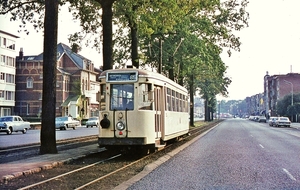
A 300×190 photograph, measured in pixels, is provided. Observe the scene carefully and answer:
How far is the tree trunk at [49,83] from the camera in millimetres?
17656

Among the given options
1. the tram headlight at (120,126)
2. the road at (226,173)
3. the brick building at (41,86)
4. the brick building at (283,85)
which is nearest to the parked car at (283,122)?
the brick building at (41,86)

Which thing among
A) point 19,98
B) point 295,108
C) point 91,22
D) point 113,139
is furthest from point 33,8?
point 295,108

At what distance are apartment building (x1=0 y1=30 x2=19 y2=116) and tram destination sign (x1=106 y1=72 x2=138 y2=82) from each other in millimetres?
54370

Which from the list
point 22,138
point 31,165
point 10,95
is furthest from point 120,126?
point 10,95

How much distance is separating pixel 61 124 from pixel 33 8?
2929cm

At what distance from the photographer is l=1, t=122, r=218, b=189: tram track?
35.0ft

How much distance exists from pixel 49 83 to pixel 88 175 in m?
6.32

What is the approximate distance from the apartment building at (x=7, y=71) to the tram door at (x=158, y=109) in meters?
53.7

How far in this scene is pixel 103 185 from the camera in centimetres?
1083

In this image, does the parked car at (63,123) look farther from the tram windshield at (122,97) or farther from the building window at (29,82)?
the tram windshield at (122,97)

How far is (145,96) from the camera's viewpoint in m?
17.1

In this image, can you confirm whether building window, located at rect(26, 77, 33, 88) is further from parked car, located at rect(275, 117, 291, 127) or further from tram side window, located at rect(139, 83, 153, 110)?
tram side window, located at rect(139, 83, 153, 110)

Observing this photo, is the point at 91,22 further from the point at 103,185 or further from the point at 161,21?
the point at 103,185

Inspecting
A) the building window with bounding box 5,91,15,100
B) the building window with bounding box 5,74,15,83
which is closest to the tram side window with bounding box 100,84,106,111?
the building window with bounding box 5,74,15,83
